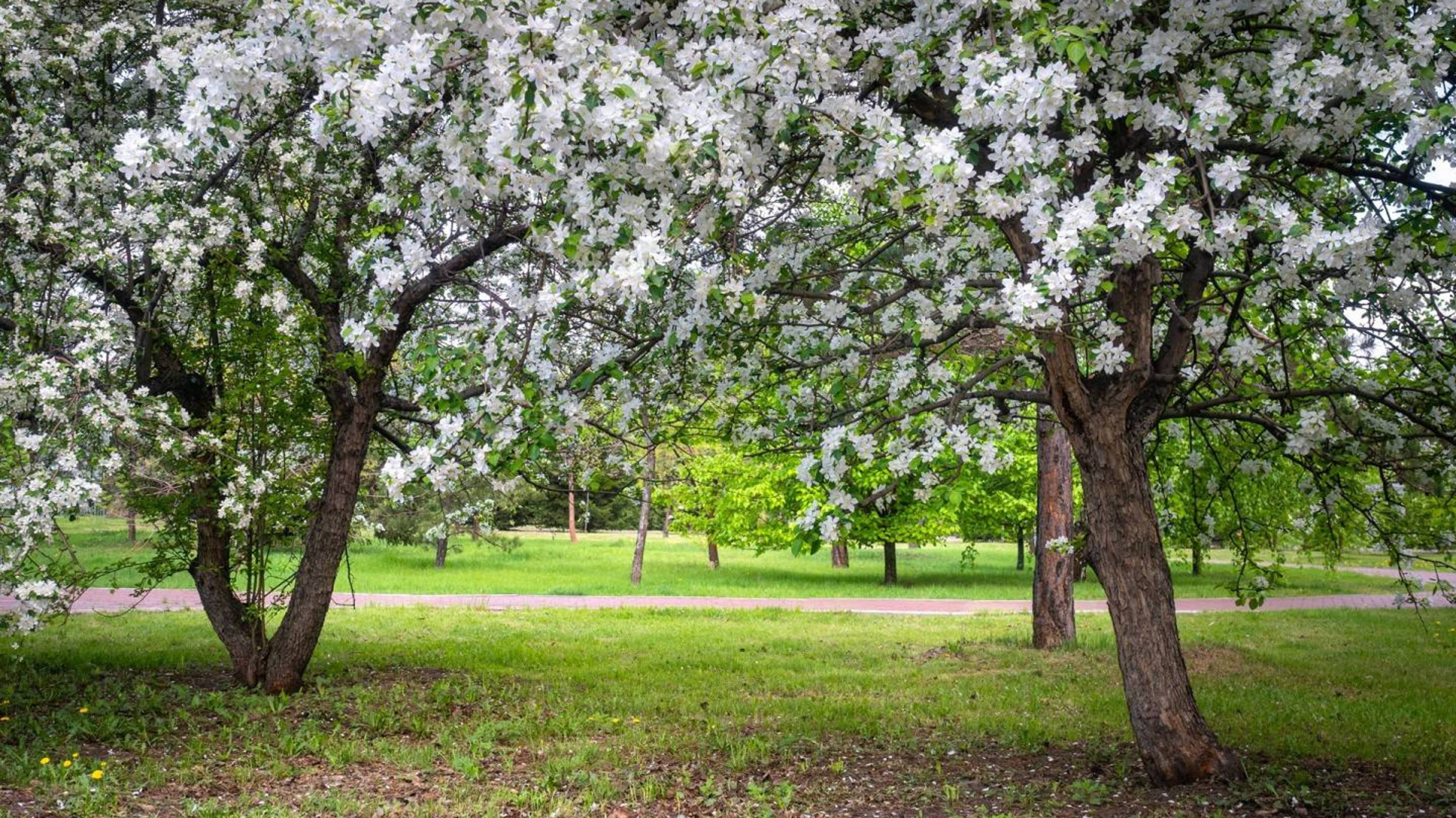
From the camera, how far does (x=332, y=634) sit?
1338cm

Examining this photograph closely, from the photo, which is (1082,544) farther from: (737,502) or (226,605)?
(737,502)

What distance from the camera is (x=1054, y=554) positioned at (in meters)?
12.4

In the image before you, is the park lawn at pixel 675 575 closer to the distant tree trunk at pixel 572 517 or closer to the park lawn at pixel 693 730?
the distant tree trunk at pixel 572 517

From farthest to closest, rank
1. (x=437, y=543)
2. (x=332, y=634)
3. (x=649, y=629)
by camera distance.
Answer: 1. (x=437, y=543)
2. (x=649, y=629)
3. (x=332, y=634)

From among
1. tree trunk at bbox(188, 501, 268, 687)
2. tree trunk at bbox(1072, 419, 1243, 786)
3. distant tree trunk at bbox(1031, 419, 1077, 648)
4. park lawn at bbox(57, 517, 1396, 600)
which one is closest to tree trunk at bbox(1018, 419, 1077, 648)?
distant tree trunk at bbox(1031, 419, 1077, 648)

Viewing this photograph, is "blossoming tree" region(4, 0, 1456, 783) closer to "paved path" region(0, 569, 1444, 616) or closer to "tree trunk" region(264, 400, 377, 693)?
"tree trunk" region(264, 400, 377, 693)

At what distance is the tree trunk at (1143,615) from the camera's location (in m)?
5.96

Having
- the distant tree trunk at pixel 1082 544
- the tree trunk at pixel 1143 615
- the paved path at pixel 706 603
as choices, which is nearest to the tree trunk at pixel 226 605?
the distant tree trunk at pixel 1082 544

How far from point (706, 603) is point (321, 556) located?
1250cm

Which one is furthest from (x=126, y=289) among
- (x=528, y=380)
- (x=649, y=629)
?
(x=649, y=629)

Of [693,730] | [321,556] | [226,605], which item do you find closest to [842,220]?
[693,730]

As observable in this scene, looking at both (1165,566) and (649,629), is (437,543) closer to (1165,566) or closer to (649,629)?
(649,629)

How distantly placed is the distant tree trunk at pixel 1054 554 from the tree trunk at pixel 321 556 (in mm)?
7812

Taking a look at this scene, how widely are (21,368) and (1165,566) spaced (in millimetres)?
7001
